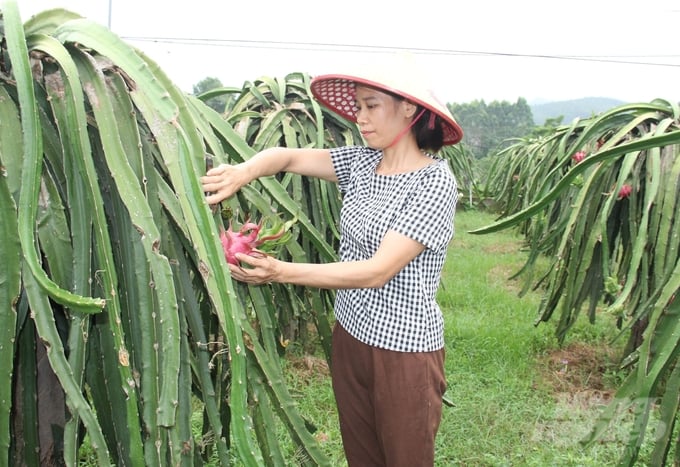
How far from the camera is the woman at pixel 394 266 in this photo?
3.93ft

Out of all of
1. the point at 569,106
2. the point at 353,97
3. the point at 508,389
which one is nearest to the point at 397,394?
the point at 353,97

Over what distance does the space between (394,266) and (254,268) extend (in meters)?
0.31

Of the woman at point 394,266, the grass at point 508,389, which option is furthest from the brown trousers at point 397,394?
the grass at point 508,389

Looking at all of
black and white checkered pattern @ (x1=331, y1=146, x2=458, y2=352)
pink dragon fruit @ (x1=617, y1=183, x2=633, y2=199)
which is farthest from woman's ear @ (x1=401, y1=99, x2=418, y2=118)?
pink dragon fruit @ (x1=617, y1=183, x2=633, y2=199)

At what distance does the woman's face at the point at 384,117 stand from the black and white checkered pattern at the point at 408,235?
0.09m

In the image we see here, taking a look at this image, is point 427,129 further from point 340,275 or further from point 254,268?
point 254,268

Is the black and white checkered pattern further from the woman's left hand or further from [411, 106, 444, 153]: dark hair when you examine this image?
the woman's left hand

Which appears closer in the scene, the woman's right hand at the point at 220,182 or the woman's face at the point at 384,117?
the woman's right hand at the point at 220,182

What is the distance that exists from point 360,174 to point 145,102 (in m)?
0.69

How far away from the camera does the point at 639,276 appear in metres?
2.37

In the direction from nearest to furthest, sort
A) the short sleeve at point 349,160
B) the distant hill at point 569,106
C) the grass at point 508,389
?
the short sleeve at point 349,160 < the grass at point 508,389 < the distant hill at point 569,106

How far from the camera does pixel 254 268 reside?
99 centimetres

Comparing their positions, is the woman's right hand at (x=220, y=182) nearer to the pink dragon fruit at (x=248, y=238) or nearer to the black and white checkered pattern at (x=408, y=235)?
the pink dragon fruit at (x=248, y=238)

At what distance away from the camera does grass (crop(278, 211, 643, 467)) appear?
2172mm
